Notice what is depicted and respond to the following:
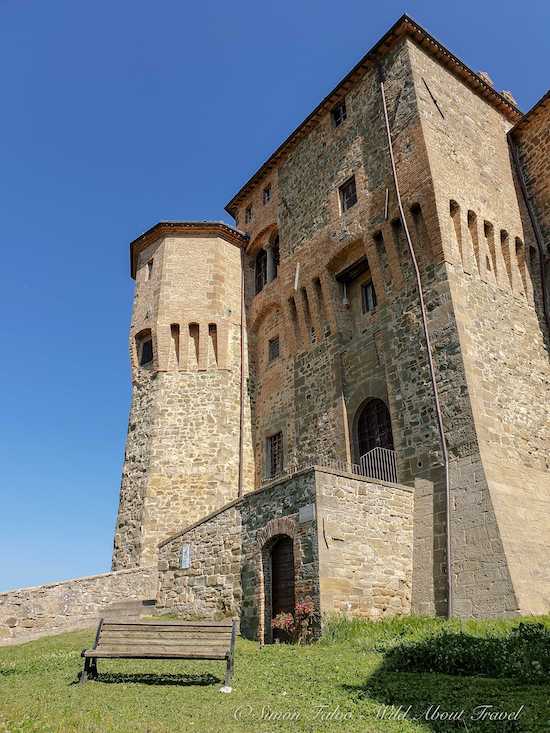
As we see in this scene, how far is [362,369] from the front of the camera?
691 inches

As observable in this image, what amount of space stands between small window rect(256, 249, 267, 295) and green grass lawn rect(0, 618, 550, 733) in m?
16.8

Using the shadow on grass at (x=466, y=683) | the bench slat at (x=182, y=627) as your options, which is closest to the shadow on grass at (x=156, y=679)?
the bench slat at (x=182, y=627)

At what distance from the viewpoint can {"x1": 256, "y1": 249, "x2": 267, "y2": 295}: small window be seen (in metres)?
24.5

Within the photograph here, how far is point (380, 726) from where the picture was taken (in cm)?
528

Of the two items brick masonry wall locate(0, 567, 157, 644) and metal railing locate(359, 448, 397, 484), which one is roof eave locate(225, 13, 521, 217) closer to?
metal railing locate(359, 448, 397, 484)

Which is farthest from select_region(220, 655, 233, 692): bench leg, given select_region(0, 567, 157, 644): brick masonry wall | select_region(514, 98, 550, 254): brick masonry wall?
select_region(514, 98, 550, 254): brick masonry wall

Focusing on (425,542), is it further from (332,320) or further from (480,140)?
(480,140)

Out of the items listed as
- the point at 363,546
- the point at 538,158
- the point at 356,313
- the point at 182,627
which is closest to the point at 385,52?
the point at 538,158

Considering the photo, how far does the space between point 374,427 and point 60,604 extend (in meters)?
10.5

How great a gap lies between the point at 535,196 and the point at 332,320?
26.9 feet

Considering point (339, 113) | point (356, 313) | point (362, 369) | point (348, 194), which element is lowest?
point (362, 369)

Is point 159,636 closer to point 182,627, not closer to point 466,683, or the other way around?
point 182,627

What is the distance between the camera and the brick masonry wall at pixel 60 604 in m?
16.1

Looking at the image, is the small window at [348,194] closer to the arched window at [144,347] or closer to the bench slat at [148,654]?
the arched window at [144,347]
